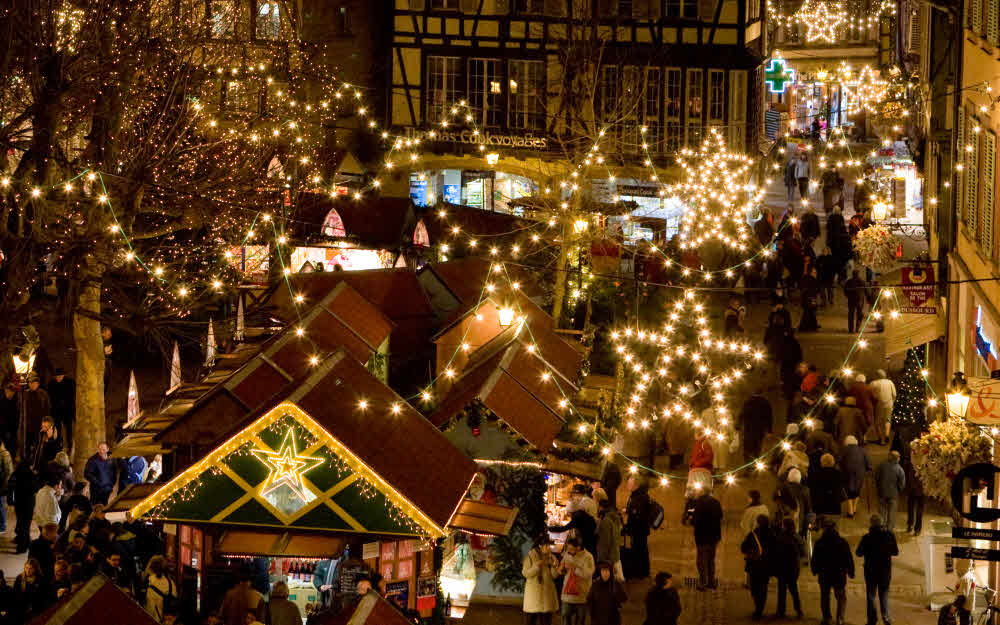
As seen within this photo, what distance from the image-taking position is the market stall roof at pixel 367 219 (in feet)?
87.4

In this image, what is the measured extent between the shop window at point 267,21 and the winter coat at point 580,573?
2181 cm

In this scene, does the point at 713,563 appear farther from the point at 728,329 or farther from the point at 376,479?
the point at 728,329

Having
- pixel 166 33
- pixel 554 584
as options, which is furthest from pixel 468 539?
pixel 166 33

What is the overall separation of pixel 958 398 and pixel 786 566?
2.25 m

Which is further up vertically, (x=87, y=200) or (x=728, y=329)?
(x=87, y=200)

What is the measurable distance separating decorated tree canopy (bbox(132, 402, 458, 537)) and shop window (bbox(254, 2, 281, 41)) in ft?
73.8

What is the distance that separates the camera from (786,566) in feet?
49.6

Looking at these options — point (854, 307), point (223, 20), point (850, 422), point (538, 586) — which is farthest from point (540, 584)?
point (223, 20)

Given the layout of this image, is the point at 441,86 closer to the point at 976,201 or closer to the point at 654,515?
the point at 976,201

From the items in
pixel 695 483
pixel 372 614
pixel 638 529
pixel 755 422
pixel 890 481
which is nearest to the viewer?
pixel 372 614

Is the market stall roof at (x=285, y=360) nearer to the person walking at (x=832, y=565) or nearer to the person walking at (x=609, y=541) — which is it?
the person walking at (x=609, y=541)

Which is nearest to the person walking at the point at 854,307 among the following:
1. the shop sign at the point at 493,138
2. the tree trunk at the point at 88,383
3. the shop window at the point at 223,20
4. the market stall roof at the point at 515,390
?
the market stall roof at the point at 515,390

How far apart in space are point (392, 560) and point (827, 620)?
442cm

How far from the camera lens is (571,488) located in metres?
16.3
